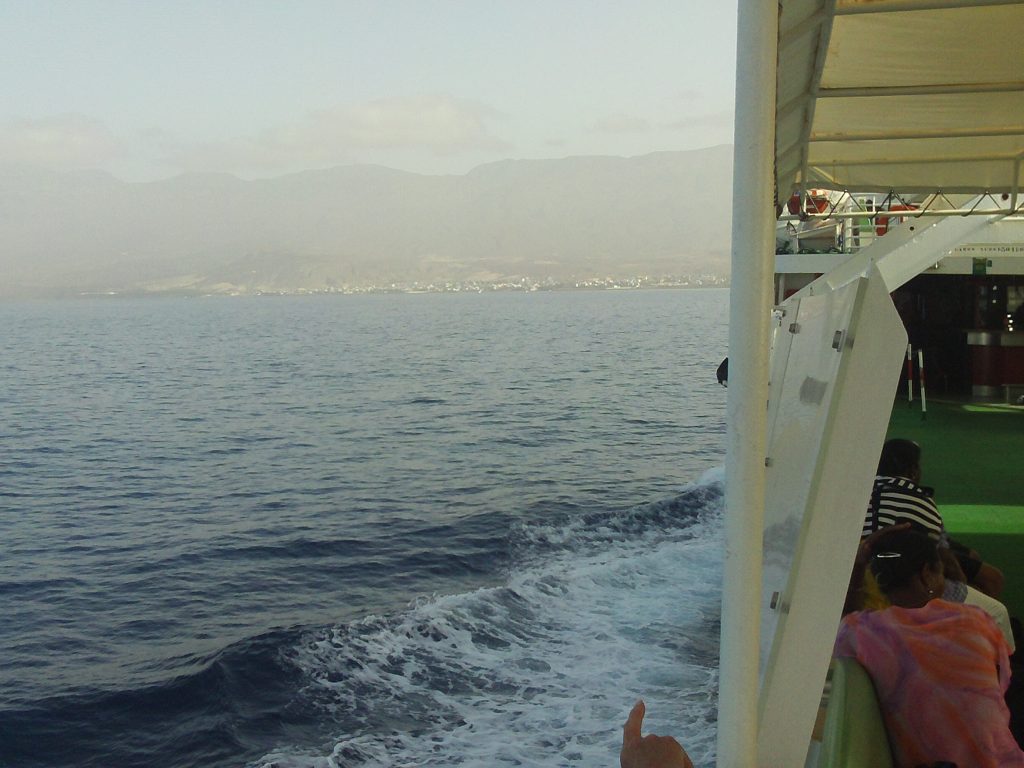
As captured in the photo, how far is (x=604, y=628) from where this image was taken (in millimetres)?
9828

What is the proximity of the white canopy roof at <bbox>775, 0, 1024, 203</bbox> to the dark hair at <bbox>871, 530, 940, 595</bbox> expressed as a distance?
1.50 meters

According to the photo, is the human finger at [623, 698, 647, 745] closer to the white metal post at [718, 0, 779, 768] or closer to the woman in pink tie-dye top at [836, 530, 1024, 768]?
the white metal post at [718, 0, 779, 768]

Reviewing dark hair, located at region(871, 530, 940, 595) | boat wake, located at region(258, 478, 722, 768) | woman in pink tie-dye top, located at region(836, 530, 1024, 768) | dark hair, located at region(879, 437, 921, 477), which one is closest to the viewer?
woman in pink tie-dye top, located at region(836, 530, 1024, 768)

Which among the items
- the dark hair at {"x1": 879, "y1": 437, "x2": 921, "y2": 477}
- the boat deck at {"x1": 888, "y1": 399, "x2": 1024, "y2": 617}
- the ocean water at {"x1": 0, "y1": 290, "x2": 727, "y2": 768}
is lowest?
the ocean water at {"x1": 0, "y1": 290, "x2": 727, "y2": 768}

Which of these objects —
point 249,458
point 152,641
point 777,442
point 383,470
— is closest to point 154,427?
point 249,458

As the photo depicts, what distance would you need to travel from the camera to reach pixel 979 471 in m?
9.84

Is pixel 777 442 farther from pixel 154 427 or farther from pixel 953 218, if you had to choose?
pixel 154 427

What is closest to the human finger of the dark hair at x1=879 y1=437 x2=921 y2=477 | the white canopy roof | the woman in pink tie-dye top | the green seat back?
the green seat back

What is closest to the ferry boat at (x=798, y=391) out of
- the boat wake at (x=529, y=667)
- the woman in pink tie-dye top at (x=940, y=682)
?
the woman in pink tie-dye top at (x=940, y=682)

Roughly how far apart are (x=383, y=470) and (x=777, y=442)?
17698mm

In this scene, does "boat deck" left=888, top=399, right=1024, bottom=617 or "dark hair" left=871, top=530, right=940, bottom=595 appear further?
"boat deck" left=888, top=399, right=1024, bottom=617

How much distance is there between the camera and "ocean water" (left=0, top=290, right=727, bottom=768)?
8203 mm

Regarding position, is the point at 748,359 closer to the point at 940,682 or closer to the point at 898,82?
the point at 940,682

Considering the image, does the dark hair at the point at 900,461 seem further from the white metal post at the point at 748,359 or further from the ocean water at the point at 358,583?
the white metal post at the point at 748,359
